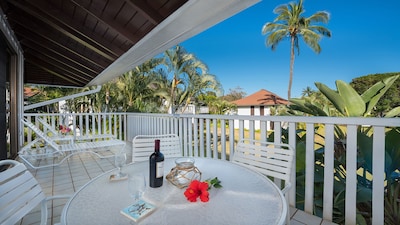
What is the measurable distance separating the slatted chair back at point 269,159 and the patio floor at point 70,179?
22.9 inches

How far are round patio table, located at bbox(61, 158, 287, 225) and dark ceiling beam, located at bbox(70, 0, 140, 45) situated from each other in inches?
80.6

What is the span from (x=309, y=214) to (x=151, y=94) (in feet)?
42.9

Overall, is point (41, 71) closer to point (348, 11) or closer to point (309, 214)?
point (309, 214)

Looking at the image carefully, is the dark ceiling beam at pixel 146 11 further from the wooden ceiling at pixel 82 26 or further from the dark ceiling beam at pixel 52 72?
the dark ceiling beam at pixel 52 72

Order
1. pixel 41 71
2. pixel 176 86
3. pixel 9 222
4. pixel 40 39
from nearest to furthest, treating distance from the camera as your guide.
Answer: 1. pixel 9 222
2. pixel 40 39
3. pixel 41 71
4. pixel 176 86

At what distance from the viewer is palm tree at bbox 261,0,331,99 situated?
58.9ft

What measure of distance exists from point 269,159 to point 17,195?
168 cm

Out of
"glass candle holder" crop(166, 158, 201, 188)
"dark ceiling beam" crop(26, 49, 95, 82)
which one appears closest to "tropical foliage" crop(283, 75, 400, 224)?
"glass candle holder" crop(166, 158, 201, 188)

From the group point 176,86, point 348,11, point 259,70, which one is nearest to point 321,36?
point 348,11

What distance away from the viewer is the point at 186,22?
6.64 ft

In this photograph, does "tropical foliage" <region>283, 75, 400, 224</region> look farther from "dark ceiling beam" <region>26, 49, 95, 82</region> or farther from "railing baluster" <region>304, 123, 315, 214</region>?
"dark ceiling beam" <region>26, 49, 95, 82</region>

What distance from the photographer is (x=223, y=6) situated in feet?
5.53

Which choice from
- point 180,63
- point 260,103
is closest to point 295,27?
point 260,103

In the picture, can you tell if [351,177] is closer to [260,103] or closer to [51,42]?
[51,42]
